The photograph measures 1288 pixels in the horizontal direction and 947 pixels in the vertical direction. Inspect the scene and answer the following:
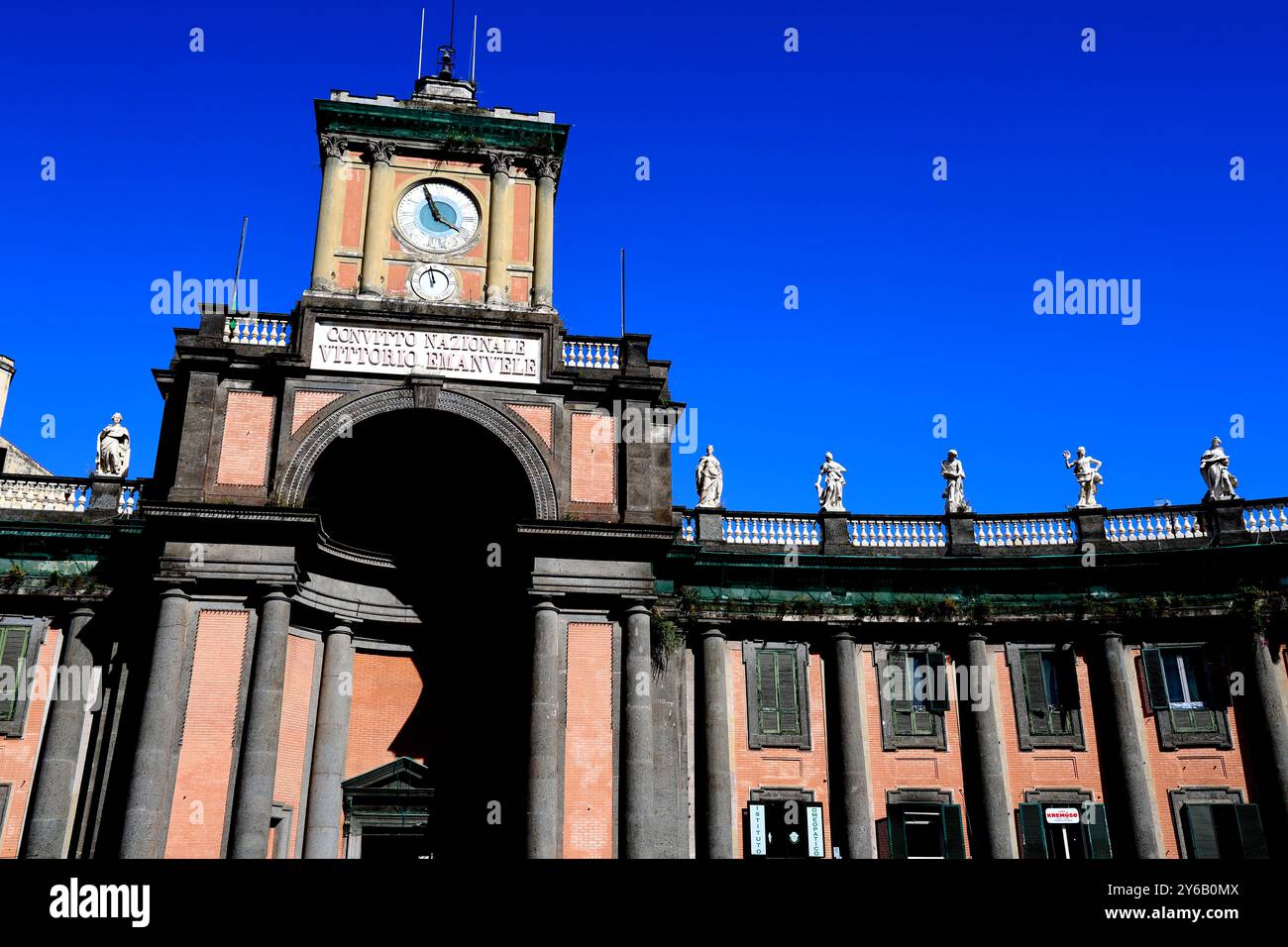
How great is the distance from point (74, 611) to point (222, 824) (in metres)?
6.83

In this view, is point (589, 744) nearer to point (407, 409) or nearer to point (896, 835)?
point (896, 835)

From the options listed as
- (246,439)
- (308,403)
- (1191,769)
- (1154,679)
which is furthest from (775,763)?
(246,439)

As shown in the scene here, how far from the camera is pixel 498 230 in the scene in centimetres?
2925

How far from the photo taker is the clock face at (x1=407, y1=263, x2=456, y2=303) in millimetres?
28375

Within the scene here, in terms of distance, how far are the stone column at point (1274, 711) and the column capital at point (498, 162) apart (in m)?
21.4

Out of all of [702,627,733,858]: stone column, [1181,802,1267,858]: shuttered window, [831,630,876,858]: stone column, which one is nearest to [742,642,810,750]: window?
[702,627,733,858]: stone column

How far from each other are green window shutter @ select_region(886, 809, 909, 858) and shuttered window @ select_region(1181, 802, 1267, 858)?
20.5 feet

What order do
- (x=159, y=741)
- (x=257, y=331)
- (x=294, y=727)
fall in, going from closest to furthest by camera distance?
1. (x=159, y=741)
2. (x=294, y=727)
3. (x=257, y=331)

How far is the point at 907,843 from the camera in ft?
86.3

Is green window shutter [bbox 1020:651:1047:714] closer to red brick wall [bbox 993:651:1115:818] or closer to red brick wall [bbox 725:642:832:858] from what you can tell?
red brick wall [bbox 993:651:1115:818]

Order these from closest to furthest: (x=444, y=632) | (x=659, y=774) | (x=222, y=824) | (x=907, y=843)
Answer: (x=222, y=824) < (x=659, y=774) < (x=907, y=843) < (x=444, y=632)

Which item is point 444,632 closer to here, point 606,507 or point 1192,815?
point 606,507

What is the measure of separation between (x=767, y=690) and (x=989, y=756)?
17.2 ft
